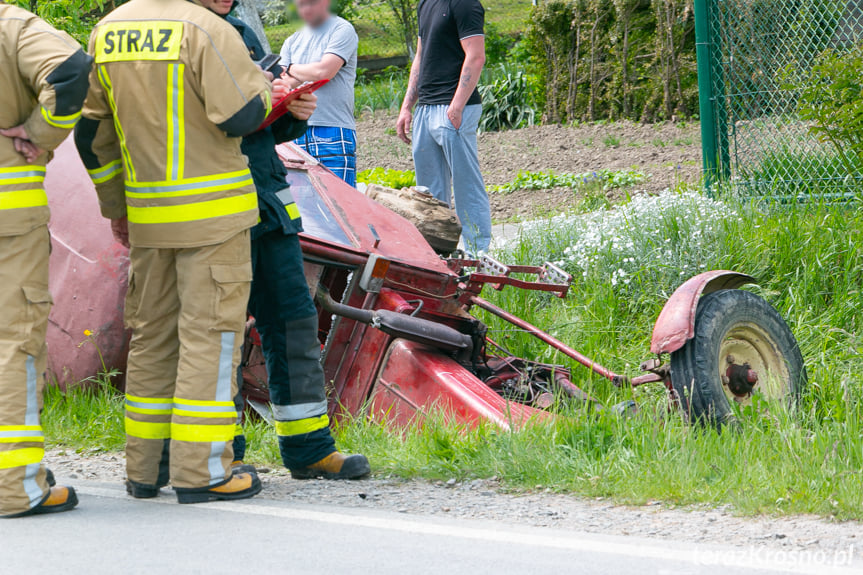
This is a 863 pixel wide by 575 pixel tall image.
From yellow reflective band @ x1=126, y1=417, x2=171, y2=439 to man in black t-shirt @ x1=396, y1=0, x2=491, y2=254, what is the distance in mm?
3525

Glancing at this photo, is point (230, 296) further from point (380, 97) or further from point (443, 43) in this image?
point (380, 97)

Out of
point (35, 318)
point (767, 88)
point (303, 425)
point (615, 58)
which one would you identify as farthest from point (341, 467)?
point (615, 58)

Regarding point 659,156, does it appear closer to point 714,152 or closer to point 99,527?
point 714,152

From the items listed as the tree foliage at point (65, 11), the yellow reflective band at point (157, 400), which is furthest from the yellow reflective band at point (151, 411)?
the tree foliage at point (65, 11)

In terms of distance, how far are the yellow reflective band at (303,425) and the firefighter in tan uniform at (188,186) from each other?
0.37 m

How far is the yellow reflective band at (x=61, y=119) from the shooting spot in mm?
3506

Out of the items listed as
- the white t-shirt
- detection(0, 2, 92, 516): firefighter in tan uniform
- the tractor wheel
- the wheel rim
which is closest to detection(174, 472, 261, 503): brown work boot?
detection(0, 2, 92, 516): firefighter in tan uniform

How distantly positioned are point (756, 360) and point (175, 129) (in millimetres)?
2874

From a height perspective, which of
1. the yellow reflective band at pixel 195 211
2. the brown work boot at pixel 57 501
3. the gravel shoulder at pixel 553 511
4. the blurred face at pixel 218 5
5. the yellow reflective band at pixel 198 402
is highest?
the blurred face at pixel 218 5

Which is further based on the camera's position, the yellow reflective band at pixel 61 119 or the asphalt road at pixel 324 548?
the yellow reflective band at pixel 61 119

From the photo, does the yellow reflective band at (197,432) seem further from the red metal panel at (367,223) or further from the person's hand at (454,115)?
the person's hand at (454,115)

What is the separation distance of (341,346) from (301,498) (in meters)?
0.99

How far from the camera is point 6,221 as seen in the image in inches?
140

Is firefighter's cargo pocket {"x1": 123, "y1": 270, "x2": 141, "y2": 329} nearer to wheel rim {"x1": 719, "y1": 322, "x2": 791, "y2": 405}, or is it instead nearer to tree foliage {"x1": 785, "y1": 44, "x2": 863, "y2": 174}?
wheel rim {"x1": 719, "y1": 322, "x2": 791, "y2": 405}
